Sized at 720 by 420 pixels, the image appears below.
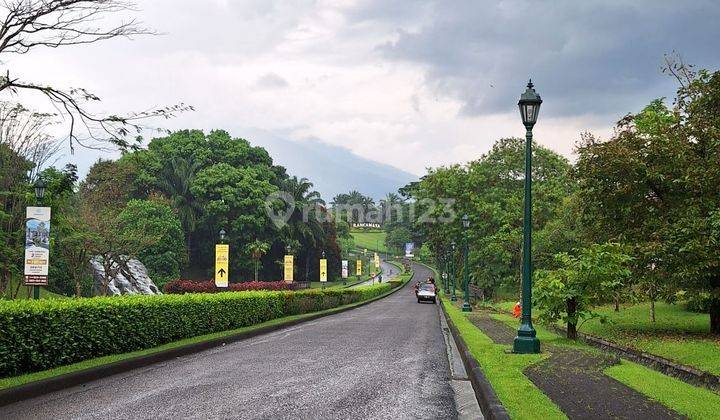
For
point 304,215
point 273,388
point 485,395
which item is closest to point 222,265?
point 273,388

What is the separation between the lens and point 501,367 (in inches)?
438

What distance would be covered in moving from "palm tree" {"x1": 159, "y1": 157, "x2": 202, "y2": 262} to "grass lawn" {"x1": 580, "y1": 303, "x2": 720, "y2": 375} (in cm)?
5290

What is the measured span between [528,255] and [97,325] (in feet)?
28.5

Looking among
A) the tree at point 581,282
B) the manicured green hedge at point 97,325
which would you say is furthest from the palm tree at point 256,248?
the tree at point 581,282

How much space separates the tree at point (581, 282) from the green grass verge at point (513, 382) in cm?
264

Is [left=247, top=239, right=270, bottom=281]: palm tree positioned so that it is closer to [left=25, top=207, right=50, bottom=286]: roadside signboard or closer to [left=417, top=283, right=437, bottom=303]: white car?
[left=417, top=283, right=437, bottom=303]: white car

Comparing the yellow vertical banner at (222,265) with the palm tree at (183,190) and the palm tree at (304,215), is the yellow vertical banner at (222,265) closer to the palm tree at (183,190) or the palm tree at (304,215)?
the palm tree at (183,190)

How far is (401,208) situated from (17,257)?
6081 inches

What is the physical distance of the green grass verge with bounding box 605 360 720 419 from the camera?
7.57m

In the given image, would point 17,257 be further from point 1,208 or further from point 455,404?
point 455,404

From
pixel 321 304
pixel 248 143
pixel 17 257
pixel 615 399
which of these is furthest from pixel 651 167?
pixel 248 143

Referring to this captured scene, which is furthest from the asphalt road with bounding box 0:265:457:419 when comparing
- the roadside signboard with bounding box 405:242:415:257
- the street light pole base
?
the roadside signboard with bounding box 405:242:415:257

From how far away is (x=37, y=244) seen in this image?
16844mm

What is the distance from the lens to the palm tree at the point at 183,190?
72.2m
